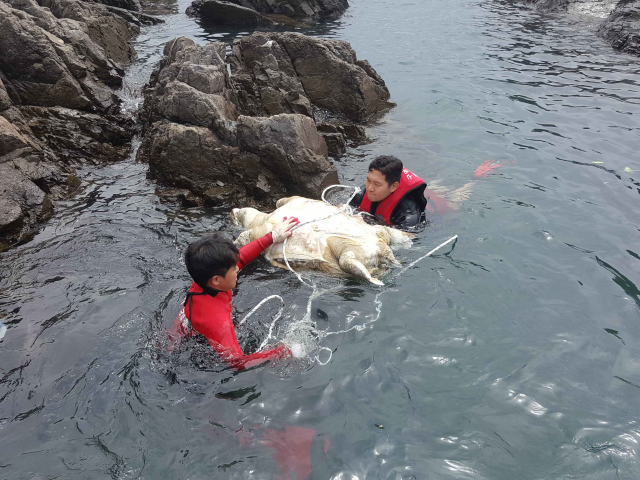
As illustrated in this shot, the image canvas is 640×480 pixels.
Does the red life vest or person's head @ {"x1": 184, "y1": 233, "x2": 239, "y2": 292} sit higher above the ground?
person's head @ {"x1": 184, "y1": 233, "x2": 239, "y2": 292}

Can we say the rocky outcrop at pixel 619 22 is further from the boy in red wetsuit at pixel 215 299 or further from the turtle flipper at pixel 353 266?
the boy in red wetsuit at pixel 215 299

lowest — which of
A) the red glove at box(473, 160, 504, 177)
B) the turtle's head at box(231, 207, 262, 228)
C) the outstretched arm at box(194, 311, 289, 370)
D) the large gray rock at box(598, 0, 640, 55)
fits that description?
the red glove at box(473, 160, 504, 177)

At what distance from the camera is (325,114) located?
11.1 meters

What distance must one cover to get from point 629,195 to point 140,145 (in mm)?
8842

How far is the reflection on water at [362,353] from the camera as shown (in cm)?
355

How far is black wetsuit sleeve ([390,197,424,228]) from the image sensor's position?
255 inches

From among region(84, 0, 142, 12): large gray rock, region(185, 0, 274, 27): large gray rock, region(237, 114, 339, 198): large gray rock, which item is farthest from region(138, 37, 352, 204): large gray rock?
region(84, 0, 142, 12): large gray rock

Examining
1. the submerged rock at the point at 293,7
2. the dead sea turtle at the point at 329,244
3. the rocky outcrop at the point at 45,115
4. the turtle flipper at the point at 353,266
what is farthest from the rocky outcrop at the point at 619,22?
the rocky outcrop at the point at 45,115

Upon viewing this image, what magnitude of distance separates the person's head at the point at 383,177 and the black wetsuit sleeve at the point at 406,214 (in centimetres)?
27

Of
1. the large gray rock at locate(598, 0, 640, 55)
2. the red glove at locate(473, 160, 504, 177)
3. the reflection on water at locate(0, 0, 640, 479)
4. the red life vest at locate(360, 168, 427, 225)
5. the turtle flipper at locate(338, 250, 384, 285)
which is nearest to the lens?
the reflection on water at locate(0, 0, 640, 479)

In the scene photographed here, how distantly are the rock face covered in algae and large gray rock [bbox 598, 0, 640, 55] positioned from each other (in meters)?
11.1

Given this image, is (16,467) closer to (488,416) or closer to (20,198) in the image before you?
(488,416)

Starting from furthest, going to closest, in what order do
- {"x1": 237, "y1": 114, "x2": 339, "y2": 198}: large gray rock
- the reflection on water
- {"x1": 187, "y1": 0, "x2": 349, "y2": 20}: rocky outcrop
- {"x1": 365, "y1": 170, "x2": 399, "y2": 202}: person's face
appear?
{"x1": 187, "y1": 0, "x2": 349, "y2": 20}: rocky outcrop, {"x1": 237, "y1": 114, "x2": 339, "y2": 198}: large gray rock, {"x1": 365, "y1": 170, "x2": 399, "y2": 202}: person's face, the reflection on water

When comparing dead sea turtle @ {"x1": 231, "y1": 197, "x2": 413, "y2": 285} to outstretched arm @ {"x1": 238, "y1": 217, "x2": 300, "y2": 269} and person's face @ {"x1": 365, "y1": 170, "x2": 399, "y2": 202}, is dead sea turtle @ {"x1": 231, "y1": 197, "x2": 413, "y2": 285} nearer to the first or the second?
outstretched arm @ {"x1": 238, "y1": 217, "x2": 300, "y2": 269}
